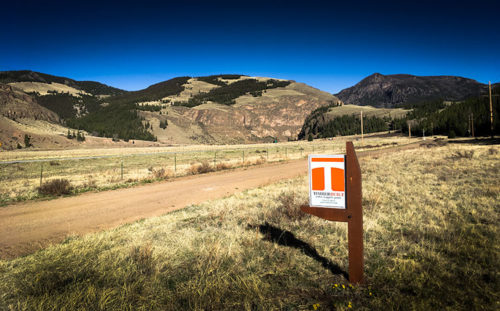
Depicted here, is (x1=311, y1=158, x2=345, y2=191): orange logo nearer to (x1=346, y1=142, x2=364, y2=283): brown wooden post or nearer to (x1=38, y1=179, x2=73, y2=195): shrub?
(x1=346, y1=142, x2=364, y2=283): brown wooden post

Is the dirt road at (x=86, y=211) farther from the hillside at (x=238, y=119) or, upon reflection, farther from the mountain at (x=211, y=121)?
the hillside at (x=238, y=119)

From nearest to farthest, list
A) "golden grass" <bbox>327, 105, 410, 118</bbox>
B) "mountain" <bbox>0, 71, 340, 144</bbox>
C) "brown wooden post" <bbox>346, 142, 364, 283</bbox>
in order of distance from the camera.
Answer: "brown wooden post" <bbox>346, 142, 364, 283</bbox>, "mountain" <bbox>0, 71, 340, 144</bbox>, "golden grass" <bbox>327, 105, 410, 118</bbox>

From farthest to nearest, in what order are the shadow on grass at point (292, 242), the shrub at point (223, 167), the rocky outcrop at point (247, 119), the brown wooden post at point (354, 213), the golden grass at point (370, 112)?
the golden grass at point (370, 112), the rocky outcrop at point (247, 119), the shrub at point (223, 167), the shadow on grass at point (292, 242), the brown wooden post at point (354, 213)

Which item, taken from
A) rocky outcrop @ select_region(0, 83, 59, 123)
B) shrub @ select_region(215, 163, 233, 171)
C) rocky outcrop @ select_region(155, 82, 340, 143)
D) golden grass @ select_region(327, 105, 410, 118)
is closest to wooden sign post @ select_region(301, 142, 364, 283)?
shrub @ select_region(215, 163, 233, 171)

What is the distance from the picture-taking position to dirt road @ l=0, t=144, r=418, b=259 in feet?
22.3

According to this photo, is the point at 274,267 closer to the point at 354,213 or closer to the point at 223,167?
the point at 354,213

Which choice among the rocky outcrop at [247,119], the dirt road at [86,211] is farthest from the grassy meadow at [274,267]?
the rocky outcrop at [247,119]

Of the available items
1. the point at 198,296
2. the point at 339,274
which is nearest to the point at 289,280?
the point at 339,274

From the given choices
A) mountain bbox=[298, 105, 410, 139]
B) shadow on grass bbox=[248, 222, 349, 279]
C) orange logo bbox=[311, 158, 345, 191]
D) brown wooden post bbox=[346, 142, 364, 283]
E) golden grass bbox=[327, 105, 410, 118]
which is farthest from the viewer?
golden grass bbox=[327, 105, 410, 118]

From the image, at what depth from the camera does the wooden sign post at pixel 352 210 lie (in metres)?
3.33

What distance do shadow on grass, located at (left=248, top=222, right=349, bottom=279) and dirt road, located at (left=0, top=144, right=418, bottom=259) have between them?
16.2ft

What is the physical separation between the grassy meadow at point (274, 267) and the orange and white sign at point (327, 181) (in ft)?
3.73

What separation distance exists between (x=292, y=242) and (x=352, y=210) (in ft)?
7.04

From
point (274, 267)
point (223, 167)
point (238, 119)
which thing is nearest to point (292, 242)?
point (274, 267)
